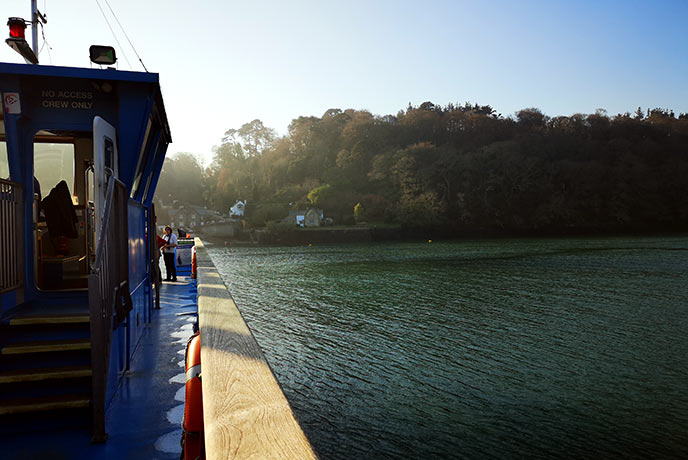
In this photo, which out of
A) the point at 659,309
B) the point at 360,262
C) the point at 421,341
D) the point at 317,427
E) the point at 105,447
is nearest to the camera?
the point at 105,447

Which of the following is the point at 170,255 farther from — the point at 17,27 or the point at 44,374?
the point at 44,374

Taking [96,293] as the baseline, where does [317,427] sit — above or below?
below

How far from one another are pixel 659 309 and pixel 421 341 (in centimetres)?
1390

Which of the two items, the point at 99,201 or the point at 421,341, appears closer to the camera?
the point at 99,201

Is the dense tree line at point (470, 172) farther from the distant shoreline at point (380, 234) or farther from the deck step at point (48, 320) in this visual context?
the deck step at point (48, 320)

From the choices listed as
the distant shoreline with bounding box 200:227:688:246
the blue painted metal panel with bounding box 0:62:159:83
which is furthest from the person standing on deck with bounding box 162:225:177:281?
the distant shoreline with bounding box 200:227:688:246

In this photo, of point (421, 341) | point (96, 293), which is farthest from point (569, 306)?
point (96, 293)

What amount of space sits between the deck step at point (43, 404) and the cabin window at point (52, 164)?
3392 mm

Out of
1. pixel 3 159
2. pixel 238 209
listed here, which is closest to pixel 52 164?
pixel 3 159

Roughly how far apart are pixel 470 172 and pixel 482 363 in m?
82.1

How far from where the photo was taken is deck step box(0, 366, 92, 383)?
4.24 m

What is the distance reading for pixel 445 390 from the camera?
1427 cm

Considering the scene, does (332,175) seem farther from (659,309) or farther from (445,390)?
(445,390)

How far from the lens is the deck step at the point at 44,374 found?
424 cm
